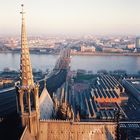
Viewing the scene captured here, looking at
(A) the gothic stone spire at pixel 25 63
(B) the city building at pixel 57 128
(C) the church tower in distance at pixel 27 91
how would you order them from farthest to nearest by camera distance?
(B) the city building at pixel 57 128 < (C) the church tower in distance at pixel 27 91 < (A) the gothic stone spire at pixel 25 63

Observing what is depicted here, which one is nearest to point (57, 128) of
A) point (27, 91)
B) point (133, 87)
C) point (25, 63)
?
point (27, 91)

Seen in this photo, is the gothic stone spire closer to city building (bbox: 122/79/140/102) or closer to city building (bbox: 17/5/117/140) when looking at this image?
city building (bbox: 17/5/117/140)

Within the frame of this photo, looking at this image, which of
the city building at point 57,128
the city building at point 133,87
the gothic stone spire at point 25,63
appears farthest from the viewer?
the city building at point 133,87

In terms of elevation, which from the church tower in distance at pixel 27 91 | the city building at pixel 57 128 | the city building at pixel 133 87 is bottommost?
the city building at pixel 133 87

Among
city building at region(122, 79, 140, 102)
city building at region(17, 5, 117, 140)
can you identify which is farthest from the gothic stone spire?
city building at region(122, 79, 140, 102)

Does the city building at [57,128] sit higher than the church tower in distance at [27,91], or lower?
lower

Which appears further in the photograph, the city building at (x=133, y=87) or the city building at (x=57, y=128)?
the city building at (x=133, y=87)

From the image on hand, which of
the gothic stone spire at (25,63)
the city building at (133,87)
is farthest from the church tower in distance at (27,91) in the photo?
the city building at (133,87)

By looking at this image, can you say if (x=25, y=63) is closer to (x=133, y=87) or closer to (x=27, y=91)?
(x=27, y=91)

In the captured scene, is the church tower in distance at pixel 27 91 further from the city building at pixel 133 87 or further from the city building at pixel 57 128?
the city building at pixel 133 87

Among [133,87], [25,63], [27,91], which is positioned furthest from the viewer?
[133,87]
